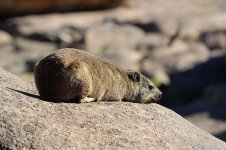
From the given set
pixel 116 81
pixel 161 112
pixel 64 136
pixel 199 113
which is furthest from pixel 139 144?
pixel 199 113

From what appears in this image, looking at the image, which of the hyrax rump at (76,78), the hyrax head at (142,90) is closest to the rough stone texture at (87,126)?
the hyrax rump at (76,78)

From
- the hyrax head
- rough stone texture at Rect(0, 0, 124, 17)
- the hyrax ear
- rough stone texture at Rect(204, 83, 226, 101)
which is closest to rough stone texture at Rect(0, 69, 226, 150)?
the hyrax head

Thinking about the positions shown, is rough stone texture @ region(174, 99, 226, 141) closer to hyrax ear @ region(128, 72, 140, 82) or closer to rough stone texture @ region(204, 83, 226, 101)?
rough stone texture @ region(204, 83, 226, 101)

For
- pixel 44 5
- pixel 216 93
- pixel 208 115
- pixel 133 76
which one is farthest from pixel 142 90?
pixel 44 5

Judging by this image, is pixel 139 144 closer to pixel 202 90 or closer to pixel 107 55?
pixel 202 90

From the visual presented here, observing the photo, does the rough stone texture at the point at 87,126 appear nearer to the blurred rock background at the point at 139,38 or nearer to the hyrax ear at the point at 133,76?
the hyrax ear at the point at 133,76
